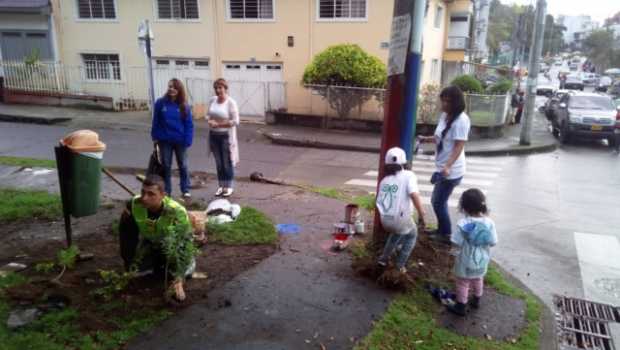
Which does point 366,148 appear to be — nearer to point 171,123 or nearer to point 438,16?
point 171,123

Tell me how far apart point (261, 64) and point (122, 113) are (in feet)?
18.3

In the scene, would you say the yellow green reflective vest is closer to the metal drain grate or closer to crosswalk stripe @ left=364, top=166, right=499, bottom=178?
the metal drain grate

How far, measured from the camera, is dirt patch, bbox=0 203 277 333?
388cm

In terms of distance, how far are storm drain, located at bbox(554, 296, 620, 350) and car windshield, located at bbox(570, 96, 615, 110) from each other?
44.7 feet

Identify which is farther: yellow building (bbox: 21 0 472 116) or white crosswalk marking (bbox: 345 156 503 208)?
yellow building (bbox: 21 0 472 116)

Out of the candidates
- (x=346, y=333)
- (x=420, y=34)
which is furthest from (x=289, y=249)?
(x=420, y=34)

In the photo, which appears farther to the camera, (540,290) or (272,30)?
(272,30)

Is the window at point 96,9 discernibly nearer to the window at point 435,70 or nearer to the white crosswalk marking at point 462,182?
the white crosswalk marking at point 462,182

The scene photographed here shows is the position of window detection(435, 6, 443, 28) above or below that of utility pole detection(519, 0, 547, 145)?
above

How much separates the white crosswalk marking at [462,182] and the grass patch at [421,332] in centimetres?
381

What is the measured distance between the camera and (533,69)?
46.9ft

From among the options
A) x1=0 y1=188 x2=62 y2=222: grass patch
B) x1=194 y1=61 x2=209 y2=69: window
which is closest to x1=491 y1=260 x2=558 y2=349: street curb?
x1=0 y1=188 x2=62 y2=222: grass patch

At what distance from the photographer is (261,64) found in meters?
17.6

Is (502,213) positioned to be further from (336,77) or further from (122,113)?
(122,113)
